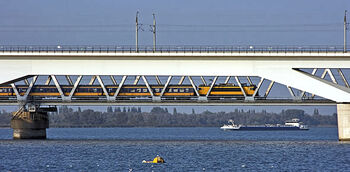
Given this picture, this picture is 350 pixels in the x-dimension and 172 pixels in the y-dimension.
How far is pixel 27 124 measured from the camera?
103938 mm

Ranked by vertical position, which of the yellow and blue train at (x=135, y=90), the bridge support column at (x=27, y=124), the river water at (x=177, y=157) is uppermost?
the yellow and blue train at (x=135, y=90)

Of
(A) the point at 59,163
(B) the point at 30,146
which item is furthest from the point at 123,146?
(A) the point at 59,163

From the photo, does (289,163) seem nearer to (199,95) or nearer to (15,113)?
(199,95)

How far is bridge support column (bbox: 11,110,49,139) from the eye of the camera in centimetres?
10331

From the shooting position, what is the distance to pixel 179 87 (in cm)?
10225

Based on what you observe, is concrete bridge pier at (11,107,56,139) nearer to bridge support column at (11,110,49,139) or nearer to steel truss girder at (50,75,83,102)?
bridge support column at (11,110,49,139)

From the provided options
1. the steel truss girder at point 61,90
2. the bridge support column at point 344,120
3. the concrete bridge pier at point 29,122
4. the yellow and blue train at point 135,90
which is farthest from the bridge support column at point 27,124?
the bridge support column at point 344,120

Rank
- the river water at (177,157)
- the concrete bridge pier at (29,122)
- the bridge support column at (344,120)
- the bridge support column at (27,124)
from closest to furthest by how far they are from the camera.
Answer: the river water at (177,157), the bridge support column at (344,120), the concrete bridge pier at (29,122), the bridge support column at (27,124)

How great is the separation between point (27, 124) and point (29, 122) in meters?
0.43

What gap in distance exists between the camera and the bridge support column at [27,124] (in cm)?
10331

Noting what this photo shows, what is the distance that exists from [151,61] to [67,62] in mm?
10409

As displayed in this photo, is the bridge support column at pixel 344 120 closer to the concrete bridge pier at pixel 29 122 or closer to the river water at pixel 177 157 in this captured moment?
the river water at pixel 177 157

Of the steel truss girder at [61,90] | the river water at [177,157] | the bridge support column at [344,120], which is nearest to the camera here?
the river water at [177,157]

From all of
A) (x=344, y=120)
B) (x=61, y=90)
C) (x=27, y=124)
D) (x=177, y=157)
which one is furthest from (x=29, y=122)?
(x=344, y=120)
